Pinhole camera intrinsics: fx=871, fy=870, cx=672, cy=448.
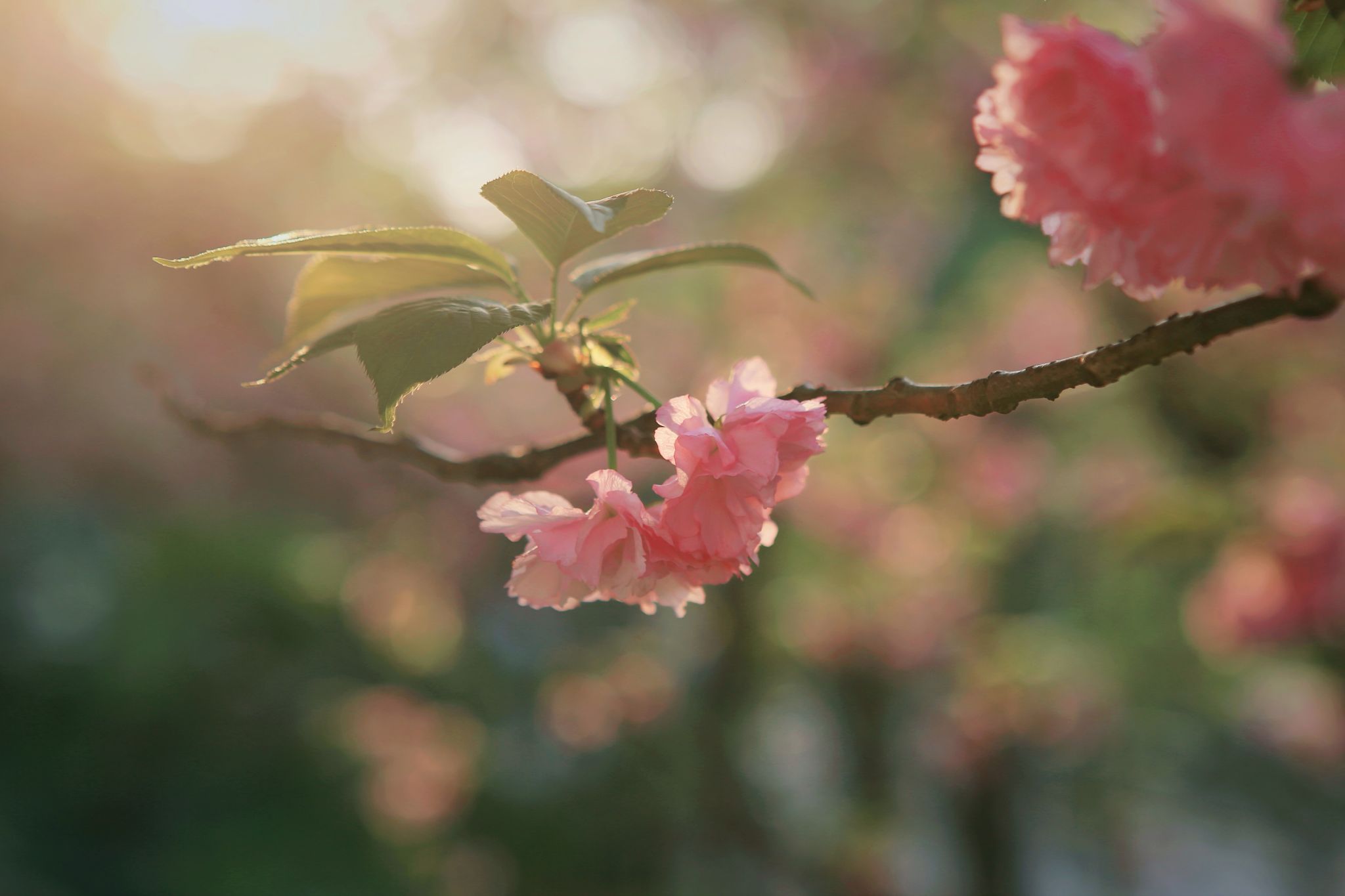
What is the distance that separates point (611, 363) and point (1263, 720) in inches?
166

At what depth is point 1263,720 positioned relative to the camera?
370 cm

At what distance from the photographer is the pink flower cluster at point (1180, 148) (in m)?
0.32

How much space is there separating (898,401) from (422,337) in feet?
0.83

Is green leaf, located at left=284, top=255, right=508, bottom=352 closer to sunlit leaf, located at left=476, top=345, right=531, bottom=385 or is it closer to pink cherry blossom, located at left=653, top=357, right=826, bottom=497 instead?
sunlit leaf, located at left=476, top=345, right=531, bottom=385

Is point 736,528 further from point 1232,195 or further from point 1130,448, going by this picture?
point 1130,448

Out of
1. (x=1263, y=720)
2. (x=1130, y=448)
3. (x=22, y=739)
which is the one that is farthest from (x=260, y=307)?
(x=1263, y=720)

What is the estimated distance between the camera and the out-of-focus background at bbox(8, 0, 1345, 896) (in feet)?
9.27

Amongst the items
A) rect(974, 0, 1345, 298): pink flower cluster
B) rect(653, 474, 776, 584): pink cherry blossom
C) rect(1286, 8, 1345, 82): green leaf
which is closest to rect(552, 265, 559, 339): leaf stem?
rect(653, 474, 776, 584): pink cherry blossom

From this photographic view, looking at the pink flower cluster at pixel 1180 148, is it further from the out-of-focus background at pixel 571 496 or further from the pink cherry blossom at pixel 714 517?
the out-of-focus background at pixel 571 496

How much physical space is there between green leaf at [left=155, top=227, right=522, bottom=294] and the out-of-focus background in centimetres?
213

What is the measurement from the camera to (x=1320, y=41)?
1.41 ft

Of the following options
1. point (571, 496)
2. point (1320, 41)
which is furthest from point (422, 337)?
point (571, 496)

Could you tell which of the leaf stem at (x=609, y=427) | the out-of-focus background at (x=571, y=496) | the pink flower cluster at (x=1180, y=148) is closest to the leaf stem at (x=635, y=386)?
the leaf stem at (x=609, y=427)

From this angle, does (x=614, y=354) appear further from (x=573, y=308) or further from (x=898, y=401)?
(x=898, y=401)
